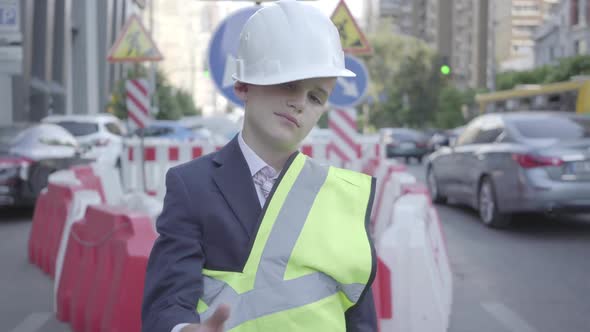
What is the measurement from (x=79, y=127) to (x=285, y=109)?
20236 millimetres

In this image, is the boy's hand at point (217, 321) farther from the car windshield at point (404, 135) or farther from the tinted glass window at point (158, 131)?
the car windshield at point (404, 135)

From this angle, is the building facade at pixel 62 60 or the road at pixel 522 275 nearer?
the road at pixel 522 275

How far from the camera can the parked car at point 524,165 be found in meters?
10.9

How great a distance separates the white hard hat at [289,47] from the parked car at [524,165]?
30.4ft

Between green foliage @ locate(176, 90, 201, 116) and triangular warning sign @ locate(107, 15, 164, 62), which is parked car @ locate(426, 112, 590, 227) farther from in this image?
green foliage @ locate(176, 90, 201, 116)

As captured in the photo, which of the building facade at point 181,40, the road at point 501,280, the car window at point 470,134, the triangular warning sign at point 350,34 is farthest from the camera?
the building facade at point 181,40

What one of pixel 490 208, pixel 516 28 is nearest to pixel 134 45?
pixel 490 208

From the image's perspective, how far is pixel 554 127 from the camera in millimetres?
11945

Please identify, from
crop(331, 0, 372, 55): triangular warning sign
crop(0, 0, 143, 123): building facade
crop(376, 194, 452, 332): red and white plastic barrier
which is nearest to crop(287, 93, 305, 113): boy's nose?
crop(376, 194, 452, 332): red and white plastic barrier

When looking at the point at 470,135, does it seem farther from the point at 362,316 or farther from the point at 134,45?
the point at 362,316

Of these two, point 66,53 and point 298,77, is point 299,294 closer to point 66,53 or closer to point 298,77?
point 298,77

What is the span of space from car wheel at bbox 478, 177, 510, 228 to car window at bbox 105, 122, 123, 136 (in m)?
12.1

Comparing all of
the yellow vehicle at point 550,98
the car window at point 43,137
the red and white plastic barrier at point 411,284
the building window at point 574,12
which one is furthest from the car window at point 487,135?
the building window at point 574,12

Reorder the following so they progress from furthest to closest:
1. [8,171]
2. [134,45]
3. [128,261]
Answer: [134,45]
[8,171]
[128,261]
